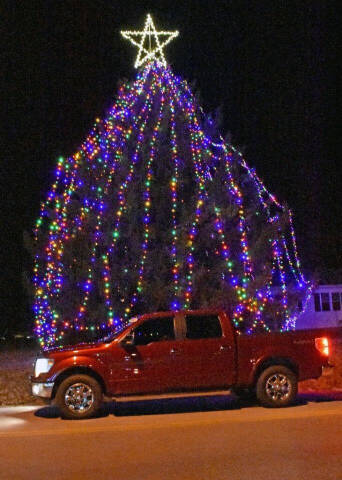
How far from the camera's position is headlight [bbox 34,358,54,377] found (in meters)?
10.8

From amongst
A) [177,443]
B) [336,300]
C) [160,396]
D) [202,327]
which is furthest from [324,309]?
[177,443]

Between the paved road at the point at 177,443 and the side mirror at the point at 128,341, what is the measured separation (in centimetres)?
120

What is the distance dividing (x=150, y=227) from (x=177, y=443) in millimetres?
7603

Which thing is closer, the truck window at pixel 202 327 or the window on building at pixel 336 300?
the truck window at pixel 202 327

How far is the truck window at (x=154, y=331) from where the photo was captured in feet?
36.6

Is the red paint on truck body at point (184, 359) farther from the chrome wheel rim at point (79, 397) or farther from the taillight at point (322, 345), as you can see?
the chrome wheel rim at point (79, 397)

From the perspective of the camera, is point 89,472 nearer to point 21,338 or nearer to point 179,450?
point 179,450

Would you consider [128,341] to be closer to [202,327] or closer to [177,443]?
[202,327]

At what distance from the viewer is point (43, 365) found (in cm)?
1093

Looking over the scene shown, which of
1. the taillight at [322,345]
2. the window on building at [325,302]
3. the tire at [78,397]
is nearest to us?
the tire at [78,397]

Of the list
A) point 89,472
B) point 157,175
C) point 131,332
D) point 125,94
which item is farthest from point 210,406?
point 125,94

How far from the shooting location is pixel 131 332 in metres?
11.1

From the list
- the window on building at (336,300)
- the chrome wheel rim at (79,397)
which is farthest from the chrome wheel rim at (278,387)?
the window on building at (336,300)

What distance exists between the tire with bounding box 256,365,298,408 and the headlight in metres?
3.58
